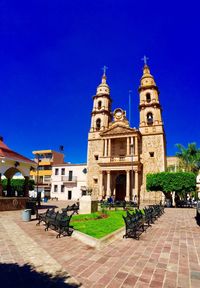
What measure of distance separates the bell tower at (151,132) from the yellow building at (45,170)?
23.2m

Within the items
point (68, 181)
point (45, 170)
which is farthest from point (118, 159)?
point (45, 170)

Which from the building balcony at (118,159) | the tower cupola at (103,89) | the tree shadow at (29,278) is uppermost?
the tower cupola at (103,89)

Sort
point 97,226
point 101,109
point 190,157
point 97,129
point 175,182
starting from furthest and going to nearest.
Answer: point 101,109 → point 97,129 → point 190,157 → point 175,182 → point 97,226

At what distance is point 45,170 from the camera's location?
54938 mm

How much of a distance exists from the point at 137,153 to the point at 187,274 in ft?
114

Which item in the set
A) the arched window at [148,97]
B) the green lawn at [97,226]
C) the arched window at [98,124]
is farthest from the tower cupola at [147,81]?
the green lawn at [97,226]

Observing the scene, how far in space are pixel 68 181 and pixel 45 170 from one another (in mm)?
9137

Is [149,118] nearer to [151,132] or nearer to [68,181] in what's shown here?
[151,132]

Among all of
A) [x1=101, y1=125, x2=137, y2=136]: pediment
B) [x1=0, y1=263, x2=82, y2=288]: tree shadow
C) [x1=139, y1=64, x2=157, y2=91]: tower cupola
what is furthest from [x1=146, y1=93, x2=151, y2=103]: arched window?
[x1=0, y1=263, x2=82, y2=288]: tree shadow

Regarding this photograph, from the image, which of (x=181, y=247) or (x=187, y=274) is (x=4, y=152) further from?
(x=187, y=274)

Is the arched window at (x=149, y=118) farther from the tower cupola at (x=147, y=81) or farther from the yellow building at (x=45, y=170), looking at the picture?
the yellow building at (x=45, y=170)

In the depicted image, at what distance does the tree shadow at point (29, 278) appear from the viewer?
4621 millimetres

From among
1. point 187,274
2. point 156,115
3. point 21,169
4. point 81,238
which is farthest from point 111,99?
point 187,274

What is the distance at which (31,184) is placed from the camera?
46.0 meters
